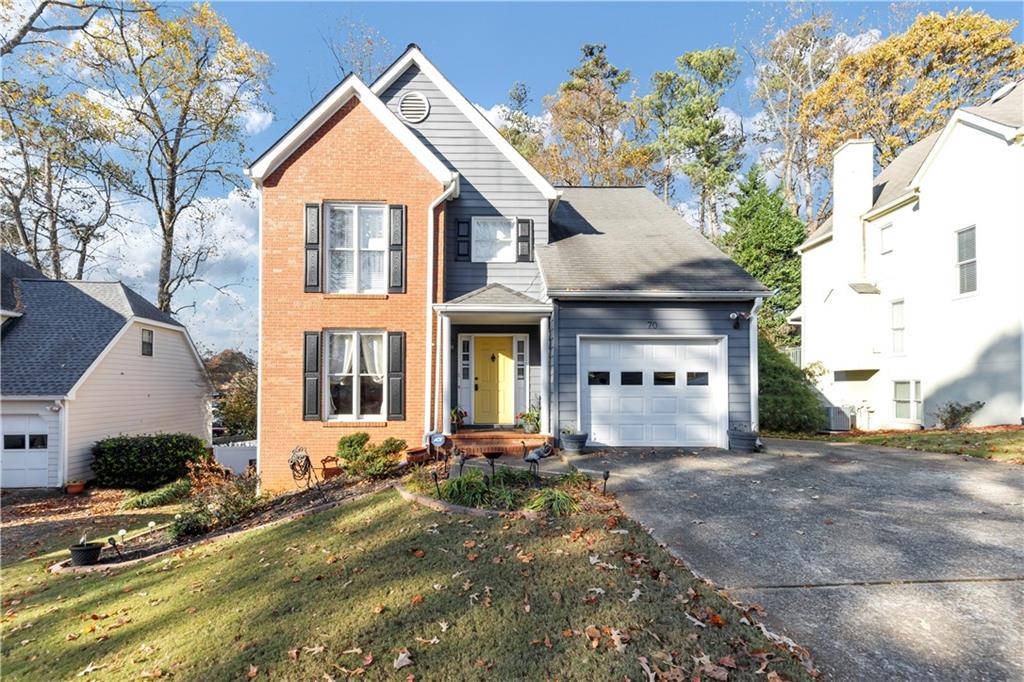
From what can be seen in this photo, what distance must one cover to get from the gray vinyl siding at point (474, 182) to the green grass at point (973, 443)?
31.3ft

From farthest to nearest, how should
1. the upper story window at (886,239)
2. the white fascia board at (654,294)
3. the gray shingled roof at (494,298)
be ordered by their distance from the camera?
the upper story window at (886,239) < the gray shingled roof at (494,298) < the white fascia board at (654,294)

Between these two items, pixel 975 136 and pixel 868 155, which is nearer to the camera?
pixel 975 136

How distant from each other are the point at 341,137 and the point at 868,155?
18.9m

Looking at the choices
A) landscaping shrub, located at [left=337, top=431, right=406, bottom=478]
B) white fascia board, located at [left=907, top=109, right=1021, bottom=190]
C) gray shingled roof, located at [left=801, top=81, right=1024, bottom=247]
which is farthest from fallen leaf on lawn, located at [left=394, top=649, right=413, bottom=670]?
gray shingled roof, located at [left=801, top=81, right=1024, bottom=247]

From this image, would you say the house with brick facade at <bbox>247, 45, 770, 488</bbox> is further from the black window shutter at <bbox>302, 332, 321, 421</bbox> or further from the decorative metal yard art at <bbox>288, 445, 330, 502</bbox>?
the decorative metal yard art at <bbox>288, 445, 330, 502</bbox>

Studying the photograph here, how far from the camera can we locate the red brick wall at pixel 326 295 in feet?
34.2

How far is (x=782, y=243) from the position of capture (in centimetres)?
2488

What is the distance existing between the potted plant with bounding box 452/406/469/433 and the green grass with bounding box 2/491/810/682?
462 centimetres

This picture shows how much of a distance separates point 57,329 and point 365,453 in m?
12.5

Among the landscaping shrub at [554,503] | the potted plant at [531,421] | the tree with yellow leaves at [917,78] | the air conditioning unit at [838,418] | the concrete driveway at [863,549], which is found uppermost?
the tree with yellow leaves at [917,78]

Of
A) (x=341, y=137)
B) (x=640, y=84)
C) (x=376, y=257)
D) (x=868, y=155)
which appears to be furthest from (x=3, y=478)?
(x=640, y=84)

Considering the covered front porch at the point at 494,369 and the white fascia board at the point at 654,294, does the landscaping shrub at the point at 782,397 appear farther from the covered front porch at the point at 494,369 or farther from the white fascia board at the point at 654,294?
the covered front porch at the point at 494,369

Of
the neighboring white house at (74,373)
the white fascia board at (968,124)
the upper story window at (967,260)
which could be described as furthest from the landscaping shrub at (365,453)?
the white fascia board at (968,124)

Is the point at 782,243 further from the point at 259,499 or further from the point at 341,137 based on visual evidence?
the point at 259,499
